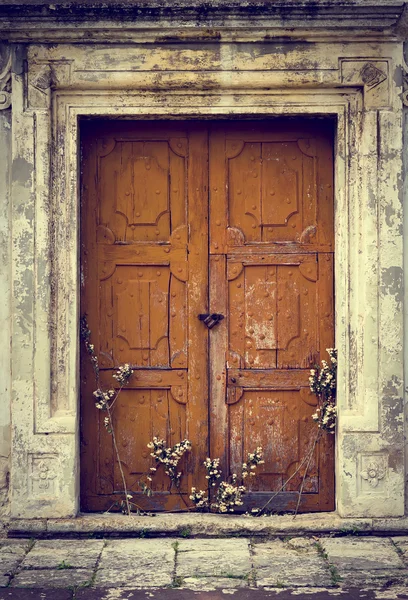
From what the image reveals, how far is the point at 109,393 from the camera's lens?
5.71 metres

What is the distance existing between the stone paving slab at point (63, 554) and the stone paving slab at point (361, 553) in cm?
134

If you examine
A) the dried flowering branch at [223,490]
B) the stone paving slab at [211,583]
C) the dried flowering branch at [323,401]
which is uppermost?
the dried flowering branch at [323,401]

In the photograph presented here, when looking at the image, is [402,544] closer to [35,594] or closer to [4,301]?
[35,594]

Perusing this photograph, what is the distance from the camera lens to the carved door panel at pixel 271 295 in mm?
5762

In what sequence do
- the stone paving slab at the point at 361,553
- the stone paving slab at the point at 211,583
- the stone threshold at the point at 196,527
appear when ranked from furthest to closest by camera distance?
the stone threshold at the point at 196,527 → the stone paving slab at the point at 361,553 → the stone paving slab at the point at 211,583

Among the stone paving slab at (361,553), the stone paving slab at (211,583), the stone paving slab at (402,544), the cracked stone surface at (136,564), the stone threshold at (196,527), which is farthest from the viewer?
the stone threshold at (196,527)

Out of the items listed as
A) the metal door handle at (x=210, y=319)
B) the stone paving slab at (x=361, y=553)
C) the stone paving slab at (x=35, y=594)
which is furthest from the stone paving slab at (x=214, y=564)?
the metal door handle at (x=210, y=319)

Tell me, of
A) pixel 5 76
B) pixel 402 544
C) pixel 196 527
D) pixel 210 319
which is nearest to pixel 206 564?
pixel 196 527

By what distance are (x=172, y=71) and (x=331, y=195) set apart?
1.28 m

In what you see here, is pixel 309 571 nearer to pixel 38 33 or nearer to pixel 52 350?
pixel 52 350

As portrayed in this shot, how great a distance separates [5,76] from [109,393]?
6.84 feet

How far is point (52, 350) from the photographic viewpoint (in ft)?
18.2

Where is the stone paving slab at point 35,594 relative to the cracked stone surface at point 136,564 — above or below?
below

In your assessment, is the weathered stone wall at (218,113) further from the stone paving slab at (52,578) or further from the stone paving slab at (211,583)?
the stone paving slab at (211,583)
